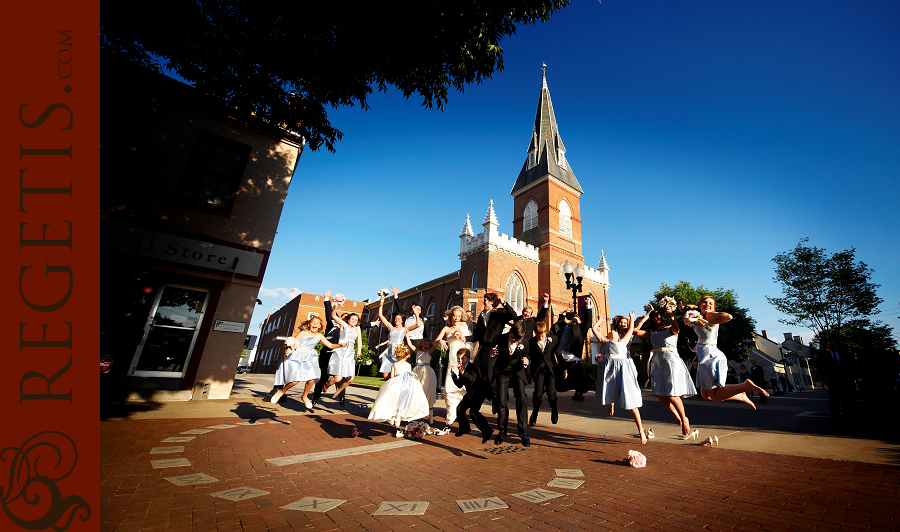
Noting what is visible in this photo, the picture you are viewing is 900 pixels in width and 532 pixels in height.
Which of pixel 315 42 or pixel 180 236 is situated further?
pixel 180 236

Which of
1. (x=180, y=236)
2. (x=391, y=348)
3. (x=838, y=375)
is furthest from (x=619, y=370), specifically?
(x=180, y=236)

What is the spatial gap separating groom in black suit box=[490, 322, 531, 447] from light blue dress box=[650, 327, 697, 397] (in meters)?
1.97

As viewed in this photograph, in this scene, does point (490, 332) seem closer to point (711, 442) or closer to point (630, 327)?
point (630, 327)

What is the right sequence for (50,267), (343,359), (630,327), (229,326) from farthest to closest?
(229,326) < (343,359) < (630,327) < (50,267)

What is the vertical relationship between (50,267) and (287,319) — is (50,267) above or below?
below

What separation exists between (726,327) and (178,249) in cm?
2779

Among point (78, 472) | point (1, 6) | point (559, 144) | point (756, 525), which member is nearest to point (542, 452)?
point (756, 525)

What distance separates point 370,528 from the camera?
2627mm

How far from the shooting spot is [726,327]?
22141mm

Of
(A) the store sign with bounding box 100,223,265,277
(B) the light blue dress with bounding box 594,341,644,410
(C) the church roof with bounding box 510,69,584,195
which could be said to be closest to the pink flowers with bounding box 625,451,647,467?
(B) the light blue dress with bounding box 594,341,644,410

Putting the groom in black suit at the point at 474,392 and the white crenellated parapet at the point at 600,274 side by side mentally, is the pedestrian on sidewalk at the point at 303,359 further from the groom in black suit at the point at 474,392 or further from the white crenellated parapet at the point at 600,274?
the white crenellated parapet at the point at 600,274

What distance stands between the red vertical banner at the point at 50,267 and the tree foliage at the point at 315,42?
5.14m

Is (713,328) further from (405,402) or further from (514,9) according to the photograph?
(514,9)

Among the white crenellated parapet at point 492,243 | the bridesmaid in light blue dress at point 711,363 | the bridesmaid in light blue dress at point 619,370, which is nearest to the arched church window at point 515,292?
the white crenellated parapet at point 492,243
